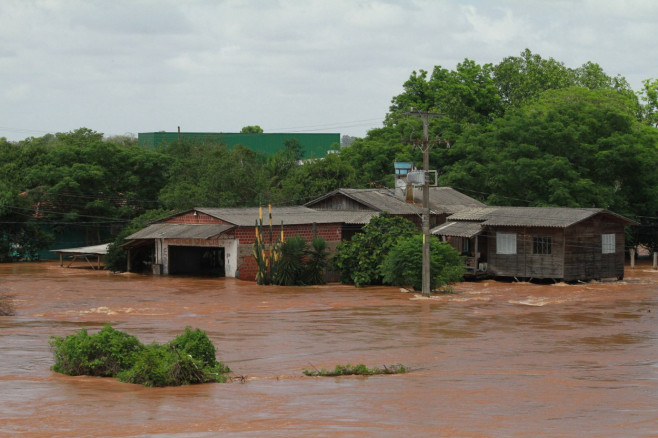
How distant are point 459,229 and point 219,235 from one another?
403 inches

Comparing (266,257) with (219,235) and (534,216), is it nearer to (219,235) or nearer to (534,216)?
(219,235)

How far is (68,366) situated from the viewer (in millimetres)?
16234

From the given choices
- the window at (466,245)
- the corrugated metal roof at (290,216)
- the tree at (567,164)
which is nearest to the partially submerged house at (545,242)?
the window at (466,245)

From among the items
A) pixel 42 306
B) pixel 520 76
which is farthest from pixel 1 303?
pixel 520 76

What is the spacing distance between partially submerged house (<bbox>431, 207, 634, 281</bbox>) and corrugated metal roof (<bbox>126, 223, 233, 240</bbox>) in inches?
372

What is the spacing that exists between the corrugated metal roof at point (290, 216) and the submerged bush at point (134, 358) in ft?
68.4

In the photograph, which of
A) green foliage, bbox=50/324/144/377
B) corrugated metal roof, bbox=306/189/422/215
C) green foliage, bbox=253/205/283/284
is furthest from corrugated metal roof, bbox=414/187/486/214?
green foliage, bbox=50/324/144/377

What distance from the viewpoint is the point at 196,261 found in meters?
43.8

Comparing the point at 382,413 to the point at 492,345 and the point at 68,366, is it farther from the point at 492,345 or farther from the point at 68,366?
the point at 492,345

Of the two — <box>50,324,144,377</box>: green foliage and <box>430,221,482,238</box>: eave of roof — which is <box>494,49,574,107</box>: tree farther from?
<box>50,324,144,377</box>: green foliage

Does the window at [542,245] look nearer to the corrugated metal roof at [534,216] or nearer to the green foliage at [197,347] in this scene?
the corrugated metal roof at [534,216]

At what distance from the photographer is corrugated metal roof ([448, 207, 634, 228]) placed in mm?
36156

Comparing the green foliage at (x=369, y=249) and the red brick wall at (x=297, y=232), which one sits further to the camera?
the red brick wall at (x=297, y=232)

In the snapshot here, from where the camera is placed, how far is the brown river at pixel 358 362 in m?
12.3
